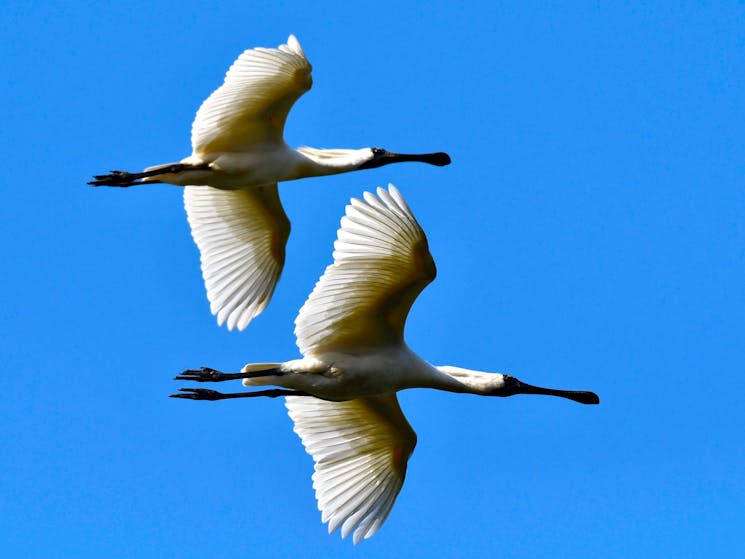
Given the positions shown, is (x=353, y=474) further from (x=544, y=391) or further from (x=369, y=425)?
(x=544, y=391)

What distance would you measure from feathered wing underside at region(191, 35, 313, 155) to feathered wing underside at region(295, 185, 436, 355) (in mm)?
3052

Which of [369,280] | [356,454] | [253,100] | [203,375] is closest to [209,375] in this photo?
[203,375]

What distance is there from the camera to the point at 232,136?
25.0 metres

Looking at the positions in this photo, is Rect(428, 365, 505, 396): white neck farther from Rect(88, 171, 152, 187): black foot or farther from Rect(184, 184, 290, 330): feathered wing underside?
Rect(88, 171, 152, 187): black foot

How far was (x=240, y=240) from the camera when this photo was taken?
26812 mm

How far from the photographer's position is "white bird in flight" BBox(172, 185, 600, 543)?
21.7 meters

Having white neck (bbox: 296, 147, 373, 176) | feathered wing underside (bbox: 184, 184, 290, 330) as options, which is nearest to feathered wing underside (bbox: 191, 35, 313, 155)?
white neck (bbox: 296, 147, 373, 176)

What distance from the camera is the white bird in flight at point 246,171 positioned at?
24.2 meters

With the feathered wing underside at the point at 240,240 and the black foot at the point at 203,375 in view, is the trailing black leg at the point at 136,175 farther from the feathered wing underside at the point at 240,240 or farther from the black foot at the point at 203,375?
the black foot at the point at 203,375

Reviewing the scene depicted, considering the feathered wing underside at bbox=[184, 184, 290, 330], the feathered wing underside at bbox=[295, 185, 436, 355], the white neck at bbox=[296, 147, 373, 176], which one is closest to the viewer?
the feathered wing underside at bbox=[295, 185, 436, 355]

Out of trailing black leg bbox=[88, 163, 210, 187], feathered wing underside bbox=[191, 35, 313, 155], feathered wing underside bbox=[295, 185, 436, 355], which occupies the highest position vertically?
feathered wing underside bbox=[191, 35, 313, 155]

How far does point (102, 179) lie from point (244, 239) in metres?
2.11

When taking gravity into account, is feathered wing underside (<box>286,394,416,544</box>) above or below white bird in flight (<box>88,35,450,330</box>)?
below

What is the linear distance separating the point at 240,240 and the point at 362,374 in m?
4.70
